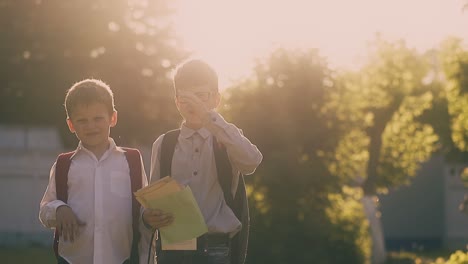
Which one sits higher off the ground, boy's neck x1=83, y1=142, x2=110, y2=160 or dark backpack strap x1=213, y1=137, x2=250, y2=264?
boy's neck x1=83, y1=142, x2=110, y2=160

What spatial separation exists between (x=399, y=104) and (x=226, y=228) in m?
25.6

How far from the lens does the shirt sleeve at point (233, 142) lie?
5.51 m

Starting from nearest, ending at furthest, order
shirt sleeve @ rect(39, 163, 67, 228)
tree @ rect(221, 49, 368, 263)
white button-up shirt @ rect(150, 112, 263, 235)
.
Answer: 1. shirt sleeve @ rect(39, 163, 67, 228)
2. white button-up shirt @ rect(150, 112, 263, 235)
3. tree @ rect(221, 49, 368, 263)

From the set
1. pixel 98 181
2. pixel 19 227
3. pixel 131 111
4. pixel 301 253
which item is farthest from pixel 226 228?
pixel 131 111

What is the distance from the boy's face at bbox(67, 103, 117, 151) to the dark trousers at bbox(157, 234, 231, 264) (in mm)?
679

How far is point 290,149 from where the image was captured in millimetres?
18156

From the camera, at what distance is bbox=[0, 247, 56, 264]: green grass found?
20.1 metres

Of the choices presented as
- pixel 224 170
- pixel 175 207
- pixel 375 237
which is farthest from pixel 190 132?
pixel 375 237

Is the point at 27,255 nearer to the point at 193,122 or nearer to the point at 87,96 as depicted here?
the point at 193,122

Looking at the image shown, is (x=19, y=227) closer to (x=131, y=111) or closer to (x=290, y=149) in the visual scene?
(x=131, y=111)

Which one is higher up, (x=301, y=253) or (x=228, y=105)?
(x=228, y=105)

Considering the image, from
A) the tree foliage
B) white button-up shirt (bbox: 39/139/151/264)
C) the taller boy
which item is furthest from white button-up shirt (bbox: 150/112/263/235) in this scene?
the tree foliage

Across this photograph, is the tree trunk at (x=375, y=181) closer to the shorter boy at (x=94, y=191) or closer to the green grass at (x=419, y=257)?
the green grass at (x=419, y=257)

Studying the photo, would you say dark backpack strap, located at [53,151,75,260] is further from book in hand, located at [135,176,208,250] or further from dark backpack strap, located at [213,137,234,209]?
dark backpack strap, located at [213,137,234,209]
